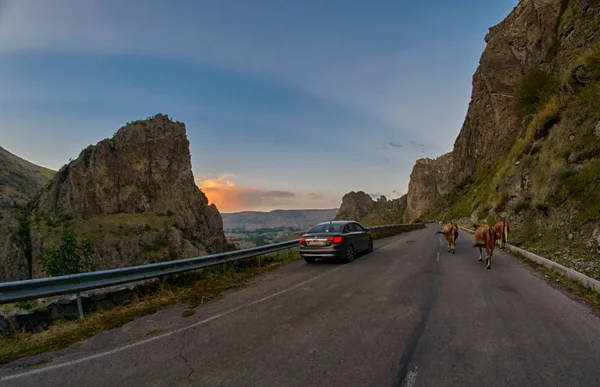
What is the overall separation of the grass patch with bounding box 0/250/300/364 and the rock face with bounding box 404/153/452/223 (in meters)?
138

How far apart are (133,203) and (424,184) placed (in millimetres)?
121798

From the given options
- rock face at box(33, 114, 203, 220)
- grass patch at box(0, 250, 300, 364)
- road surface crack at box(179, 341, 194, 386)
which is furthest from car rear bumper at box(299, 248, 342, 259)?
rock face at box(33, 114, 203, 220)

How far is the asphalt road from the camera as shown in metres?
3.51

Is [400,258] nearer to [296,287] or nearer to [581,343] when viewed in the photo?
[296,287]

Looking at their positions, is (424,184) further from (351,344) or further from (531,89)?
(351,344)

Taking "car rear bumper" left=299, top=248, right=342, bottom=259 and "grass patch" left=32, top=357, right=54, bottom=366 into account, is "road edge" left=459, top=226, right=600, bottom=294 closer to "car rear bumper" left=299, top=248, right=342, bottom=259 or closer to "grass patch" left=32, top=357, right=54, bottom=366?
"car rear bumper" left=299, top=248, right=342, bottom=259

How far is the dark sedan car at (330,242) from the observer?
1191cm

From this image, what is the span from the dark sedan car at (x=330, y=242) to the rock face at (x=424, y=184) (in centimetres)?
13291

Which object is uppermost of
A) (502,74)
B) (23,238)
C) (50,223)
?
(502,74)

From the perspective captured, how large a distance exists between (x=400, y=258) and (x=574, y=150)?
907 centimetres

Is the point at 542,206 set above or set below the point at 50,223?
below

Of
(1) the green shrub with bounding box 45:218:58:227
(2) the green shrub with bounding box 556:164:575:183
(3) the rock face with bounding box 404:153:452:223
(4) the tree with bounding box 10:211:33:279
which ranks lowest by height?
(4) the tree with bounding box 10:211:33:279

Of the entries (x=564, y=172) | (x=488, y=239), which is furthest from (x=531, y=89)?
(x=488, y=239)

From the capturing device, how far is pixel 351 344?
171 inches
